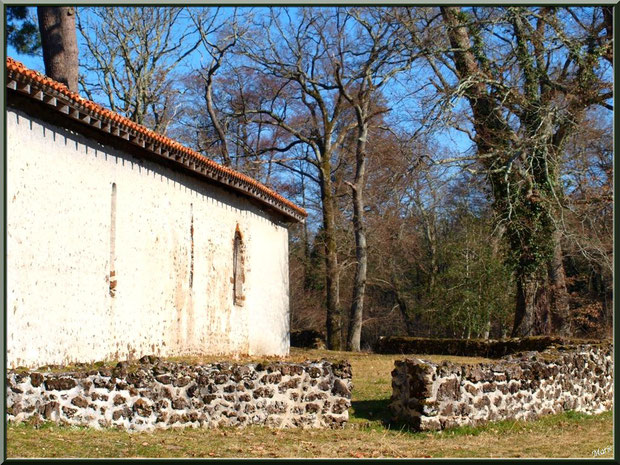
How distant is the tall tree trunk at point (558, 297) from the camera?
22.2 m

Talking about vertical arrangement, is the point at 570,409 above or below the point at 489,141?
below

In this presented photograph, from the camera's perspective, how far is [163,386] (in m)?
9.62

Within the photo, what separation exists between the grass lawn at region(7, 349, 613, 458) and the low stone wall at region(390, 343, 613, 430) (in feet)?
0.66

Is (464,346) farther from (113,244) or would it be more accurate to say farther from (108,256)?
(108,256)

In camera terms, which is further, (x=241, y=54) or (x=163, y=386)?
(x=241, y=54)

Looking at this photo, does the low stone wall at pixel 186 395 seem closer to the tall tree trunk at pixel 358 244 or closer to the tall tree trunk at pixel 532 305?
the tall tree trunk at pixel 532 305

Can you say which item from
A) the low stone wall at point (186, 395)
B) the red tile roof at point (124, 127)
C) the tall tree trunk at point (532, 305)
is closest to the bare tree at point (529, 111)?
the tall tree trunk at point (532, 305)

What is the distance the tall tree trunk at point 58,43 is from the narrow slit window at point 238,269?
6.49m

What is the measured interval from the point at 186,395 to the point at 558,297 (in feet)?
51.2

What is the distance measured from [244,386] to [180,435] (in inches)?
49.1

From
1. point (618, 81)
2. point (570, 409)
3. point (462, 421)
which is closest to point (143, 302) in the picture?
point (462, 421)

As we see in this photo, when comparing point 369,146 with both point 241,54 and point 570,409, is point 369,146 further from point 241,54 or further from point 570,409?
point 570,409

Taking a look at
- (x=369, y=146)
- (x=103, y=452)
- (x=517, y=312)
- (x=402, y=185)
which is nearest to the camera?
(x=103, y=452)

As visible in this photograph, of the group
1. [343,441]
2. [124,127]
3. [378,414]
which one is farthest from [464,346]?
[343,441]
